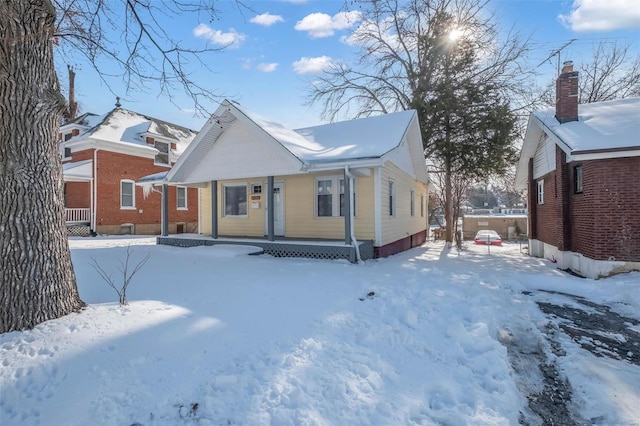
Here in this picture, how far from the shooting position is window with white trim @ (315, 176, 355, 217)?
11.3 m

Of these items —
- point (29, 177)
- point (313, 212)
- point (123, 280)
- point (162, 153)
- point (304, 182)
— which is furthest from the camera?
point (162, 153)

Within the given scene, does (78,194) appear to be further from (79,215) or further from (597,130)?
(597,130)

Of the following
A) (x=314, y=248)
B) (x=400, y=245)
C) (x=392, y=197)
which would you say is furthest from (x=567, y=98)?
(x=314, y=248)

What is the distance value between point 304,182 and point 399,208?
4.14 m

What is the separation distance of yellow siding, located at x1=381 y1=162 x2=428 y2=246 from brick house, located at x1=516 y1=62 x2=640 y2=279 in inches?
192

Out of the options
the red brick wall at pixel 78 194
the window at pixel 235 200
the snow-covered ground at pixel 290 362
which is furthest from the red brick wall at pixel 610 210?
the red brick wall at pixel 78 194

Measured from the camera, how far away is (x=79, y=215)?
19203mm

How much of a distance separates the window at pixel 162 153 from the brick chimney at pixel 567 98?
2230cm

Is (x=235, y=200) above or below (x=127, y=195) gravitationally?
below

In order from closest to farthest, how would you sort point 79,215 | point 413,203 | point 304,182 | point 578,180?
point 578,180
point 304,182
point 413,203
point 79,215

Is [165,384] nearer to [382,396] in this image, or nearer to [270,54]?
[382,396]

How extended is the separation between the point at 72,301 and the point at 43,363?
1.16 meters

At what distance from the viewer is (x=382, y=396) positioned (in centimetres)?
304

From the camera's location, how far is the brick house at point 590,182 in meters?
8.05
